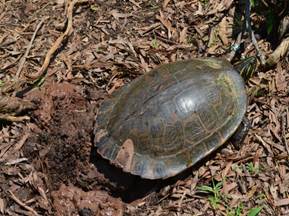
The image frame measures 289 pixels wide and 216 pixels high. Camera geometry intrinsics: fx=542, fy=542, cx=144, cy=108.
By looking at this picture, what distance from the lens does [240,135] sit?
4895mm

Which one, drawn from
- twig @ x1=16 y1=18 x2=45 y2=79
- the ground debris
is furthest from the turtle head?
twig @ x1=16 y1=18 x2=45 y2=79

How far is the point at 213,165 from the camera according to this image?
483cm

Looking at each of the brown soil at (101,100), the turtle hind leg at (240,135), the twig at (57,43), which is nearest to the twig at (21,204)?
the brown soil at (101,100)

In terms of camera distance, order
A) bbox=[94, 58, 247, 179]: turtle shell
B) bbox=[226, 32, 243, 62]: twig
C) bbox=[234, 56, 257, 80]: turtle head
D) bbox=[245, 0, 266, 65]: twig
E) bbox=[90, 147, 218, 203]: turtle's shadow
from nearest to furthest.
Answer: bbox=[94, 58, 247, 179]: turtle shell → bbox=[90, 147, 218, 203]: turtle's shadow → bbox=[234, 56, 257, 80]: turtle head → bbox=[245, 0, 266, 65]: twig → bbox=[226, 32, 243, 62]: twig

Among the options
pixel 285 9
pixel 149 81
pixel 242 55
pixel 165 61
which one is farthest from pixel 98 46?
pixel 285 9

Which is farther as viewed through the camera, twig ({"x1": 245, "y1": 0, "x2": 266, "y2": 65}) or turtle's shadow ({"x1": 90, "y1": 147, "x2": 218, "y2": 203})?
twig ({"x1": 245, "y1": 0, "x2": 266, "y2": 65})

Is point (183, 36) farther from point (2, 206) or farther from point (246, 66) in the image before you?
point (2, 206)

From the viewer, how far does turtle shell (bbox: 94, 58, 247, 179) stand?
14.7ft

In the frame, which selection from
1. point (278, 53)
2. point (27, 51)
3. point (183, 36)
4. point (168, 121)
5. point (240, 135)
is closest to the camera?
point (168, 121)

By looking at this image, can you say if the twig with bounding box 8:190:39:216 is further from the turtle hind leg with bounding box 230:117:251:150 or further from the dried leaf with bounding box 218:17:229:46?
the dried leaf with bounding box 218:17:229:46

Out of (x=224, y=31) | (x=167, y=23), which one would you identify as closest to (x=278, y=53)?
(x=224, y=31)

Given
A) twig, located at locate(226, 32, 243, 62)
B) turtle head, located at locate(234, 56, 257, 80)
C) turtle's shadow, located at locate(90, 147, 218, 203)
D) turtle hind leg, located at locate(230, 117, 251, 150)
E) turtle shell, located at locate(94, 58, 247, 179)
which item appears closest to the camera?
turtle shell, located at locate(94, 58, 247, 179)

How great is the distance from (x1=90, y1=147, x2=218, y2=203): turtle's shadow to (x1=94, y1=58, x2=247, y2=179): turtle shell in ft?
0.53

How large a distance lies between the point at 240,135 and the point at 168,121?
79cm
